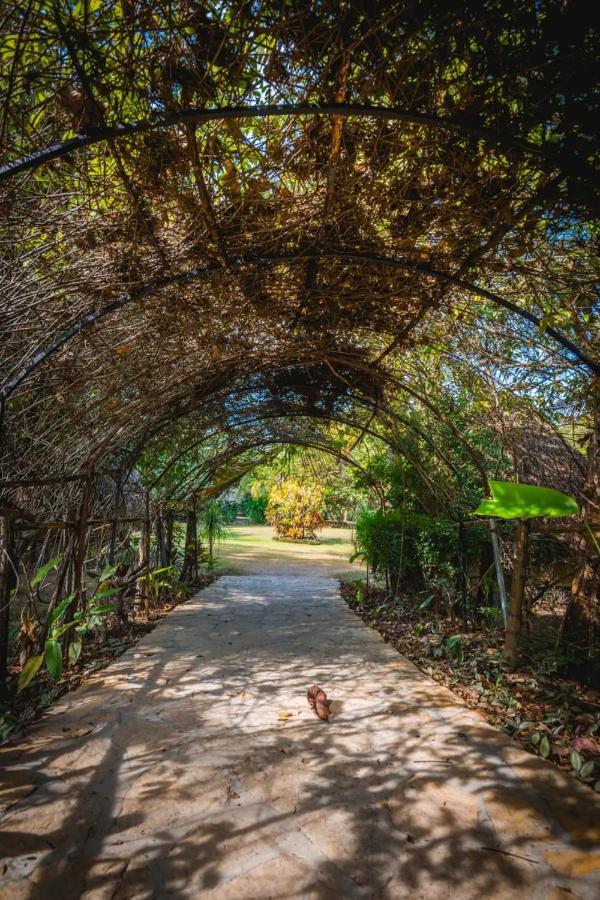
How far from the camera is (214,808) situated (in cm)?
194

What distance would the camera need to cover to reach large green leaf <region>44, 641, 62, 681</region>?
112 inches

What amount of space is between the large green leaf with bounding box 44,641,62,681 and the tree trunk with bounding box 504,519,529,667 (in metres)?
3.28

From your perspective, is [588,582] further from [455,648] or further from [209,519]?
[209,519]

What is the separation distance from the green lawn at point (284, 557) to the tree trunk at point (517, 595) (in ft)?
19.7

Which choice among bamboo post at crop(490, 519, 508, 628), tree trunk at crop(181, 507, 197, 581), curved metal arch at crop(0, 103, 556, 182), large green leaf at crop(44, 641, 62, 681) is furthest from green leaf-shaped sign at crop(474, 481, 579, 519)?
tree trunk at crop(181, 507, 197, 581)

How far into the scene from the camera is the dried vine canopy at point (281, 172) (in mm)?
1501

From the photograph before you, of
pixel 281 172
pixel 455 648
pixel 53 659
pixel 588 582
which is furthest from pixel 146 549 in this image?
pixel 281 172

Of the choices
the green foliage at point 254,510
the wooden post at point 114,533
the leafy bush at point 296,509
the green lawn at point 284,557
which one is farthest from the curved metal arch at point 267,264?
the green foliage at point 254,510

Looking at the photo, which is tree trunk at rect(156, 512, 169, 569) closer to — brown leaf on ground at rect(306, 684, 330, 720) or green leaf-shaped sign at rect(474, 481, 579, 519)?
brown leaf on ground at rect(306, 684, 330, 720)

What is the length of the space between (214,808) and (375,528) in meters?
5.24

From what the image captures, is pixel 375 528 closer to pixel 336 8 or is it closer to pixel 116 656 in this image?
pixel 116 656

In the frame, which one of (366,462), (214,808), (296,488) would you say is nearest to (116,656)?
(214,808)

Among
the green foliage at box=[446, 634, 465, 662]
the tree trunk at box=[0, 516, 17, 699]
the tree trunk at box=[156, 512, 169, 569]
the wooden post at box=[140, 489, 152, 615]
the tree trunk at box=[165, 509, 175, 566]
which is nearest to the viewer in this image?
the tree trunk at box=[0, 516, 17, 699]

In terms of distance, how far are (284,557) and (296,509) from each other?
3.28 meters
